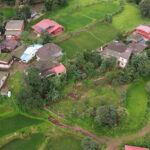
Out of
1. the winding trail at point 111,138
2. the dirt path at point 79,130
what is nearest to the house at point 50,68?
the dirt path at point 79,130

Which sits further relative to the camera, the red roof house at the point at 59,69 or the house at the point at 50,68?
the red roof house at the point at 59,69

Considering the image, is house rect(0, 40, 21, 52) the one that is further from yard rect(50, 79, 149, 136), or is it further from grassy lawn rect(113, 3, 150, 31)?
grassy lawn rect(113, 3, 150, 31)

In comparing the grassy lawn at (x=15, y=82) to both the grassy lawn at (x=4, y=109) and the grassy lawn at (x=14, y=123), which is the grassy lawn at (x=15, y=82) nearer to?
the grassy lawn at (x=4, y=109)

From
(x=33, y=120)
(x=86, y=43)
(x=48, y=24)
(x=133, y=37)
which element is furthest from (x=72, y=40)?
(x=33, y=120)

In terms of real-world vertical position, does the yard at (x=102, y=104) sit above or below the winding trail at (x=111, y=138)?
above

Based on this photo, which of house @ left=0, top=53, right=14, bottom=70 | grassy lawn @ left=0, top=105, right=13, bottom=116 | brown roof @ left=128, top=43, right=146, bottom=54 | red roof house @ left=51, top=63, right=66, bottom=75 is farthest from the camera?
brown roof @ left=128, top=43, right=146, bottom=54

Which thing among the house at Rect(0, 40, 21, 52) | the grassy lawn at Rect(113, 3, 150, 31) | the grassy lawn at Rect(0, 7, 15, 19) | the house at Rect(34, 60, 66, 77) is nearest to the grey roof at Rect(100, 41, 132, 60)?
the house at Rect(34, 60, 66, 77)

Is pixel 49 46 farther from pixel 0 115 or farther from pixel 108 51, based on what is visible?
pixel 0 115
